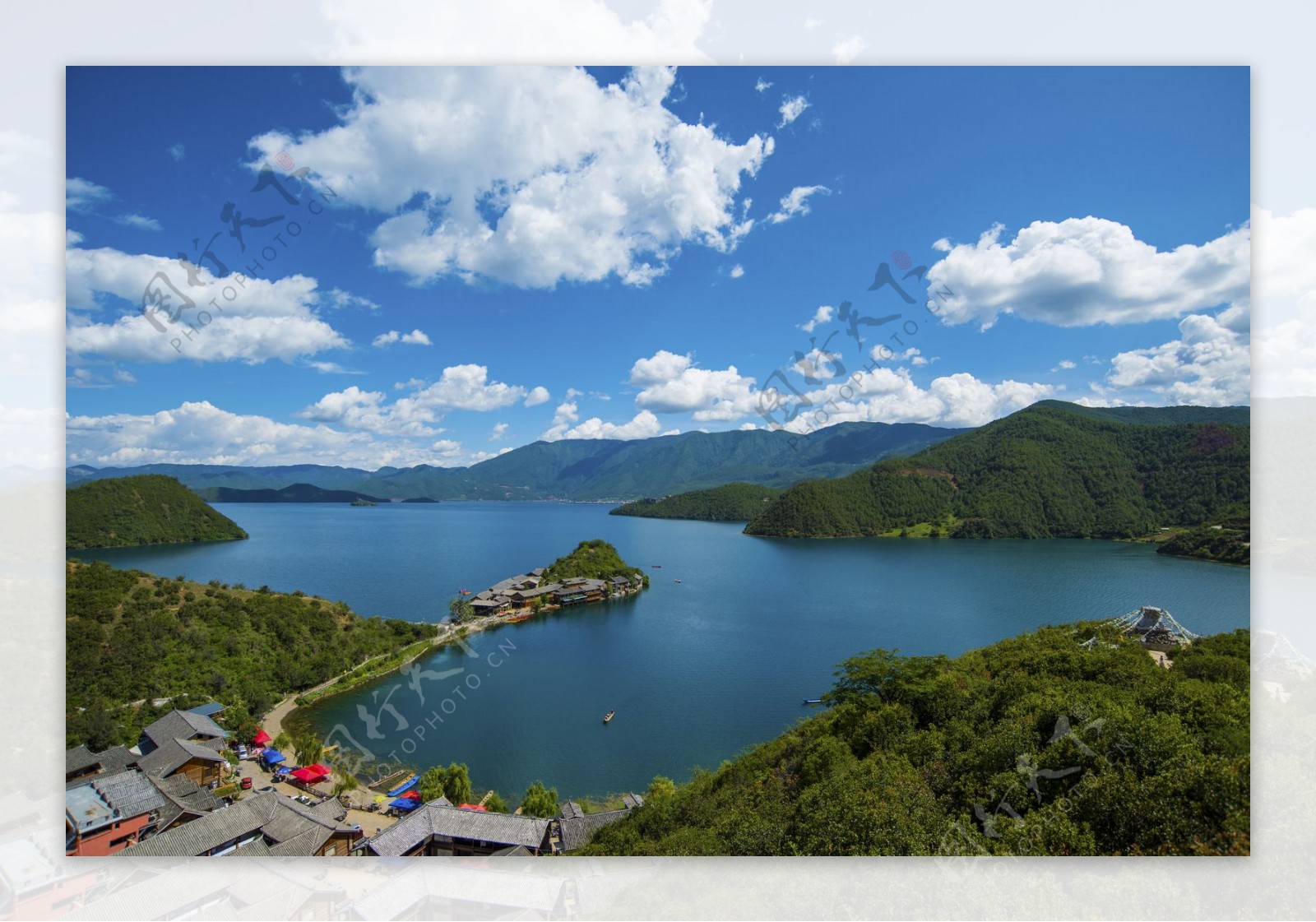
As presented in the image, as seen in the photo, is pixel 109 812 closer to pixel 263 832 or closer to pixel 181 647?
pixel 263 832

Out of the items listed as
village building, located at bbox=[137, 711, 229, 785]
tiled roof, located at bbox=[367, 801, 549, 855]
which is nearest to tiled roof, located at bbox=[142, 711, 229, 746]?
village building, located at bbox=[137, 711, 229, 785]

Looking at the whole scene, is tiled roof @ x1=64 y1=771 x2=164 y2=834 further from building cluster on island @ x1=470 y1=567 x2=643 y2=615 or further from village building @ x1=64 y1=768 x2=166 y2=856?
building cluster on island @ x1=470 y1=567 x2=643 y2=615

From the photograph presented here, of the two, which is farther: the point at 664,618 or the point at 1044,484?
the point at 1044,484

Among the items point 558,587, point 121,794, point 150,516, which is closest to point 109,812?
point 121,794

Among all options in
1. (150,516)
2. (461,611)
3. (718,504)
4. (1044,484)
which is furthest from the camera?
(718,504)


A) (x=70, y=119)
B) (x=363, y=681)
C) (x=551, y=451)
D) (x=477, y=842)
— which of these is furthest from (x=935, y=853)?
(x=551, y=451)

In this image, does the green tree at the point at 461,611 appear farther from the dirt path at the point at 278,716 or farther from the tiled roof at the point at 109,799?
the tiled roof at the point at 109,799

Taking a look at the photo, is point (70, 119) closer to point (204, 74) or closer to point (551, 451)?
point (204, 74)

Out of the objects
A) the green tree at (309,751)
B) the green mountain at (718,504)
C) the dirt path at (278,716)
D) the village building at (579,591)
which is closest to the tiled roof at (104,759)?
the green tree at (309,751)
